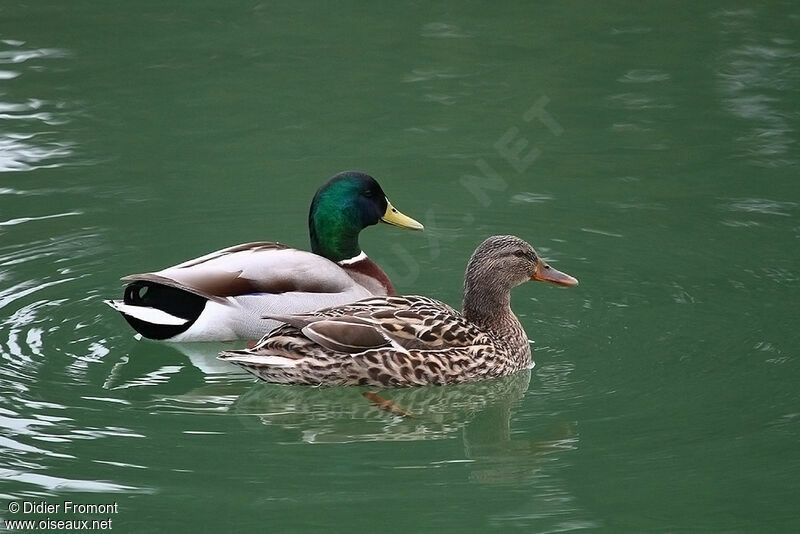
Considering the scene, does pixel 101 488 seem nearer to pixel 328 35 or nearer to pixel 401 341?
pixel 401 341

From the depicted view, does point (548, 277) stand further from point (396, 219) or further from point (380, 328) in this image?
point (396, 219)

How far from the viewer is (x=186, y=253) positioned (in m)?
10.9

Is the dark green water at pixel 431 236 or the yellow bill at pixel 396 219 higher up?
the yellow bill at pixel 396 219

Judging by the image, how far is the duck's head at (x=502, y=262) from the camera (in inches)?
357

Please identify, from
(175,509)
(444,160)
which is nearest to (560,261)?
(444,160)

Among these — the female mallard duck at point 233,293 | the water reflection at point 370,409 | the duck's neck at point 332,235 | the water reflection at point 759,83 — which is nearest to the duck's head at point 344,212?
the duck's neck at point 332,235

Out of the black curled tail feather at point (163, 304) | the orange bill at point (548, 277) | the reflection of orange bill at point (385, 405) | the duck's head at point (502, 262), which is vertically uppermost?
the duck's head at point (502, 262)

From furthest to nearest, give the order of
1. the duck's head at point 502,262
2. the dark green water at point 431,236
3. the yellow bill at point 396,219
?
the yellow bill at point 396,219, the duck's head at point 502,262, the dark green water at point 431,236

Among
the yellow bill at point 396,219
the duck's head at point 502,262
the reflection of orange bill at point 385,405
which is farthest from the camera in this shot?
the yellow bill at point 396,219

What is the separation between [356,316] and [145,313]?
57.7 inches

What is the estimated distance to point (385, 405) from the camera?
27.2 feet

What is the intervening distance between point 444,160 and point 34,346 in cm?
461

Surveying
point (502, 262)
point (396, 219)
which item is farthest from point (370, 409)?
point (396, 219)

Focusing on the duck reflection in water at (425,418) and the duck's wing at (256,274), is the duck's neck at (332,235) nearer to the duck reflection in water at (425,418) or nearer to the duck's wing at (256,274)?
the duck's wing at (256,274)
